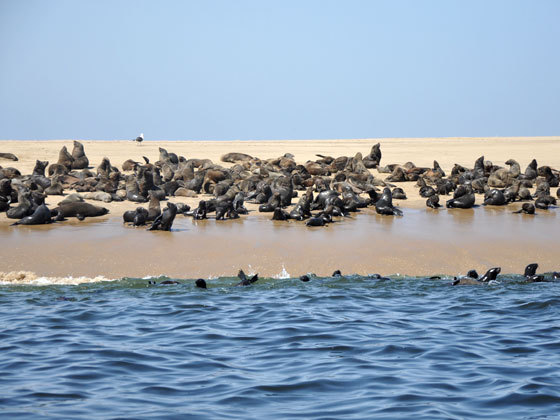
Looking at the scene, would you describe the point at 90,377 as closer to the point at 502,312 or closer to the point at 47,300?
the point at 47,300

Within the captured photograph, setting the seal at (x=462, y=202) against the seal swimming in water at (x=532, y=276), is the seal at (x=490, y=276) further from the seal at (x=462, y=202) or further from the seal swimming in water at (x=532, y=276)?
the seal at (x=462, y=202)

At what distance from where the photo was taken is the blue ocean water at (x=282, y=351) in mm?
5547

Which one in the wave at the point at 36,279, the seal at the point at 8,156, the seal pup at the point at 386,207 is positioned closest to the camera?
the wave at the point at 36,279

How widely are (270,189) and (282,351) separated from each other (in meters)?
10.3

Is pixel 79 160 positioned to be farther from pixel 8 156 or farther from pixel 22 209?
pixel 22 209

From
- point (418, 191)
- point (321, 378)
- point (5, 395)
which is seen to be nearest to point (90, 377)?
point (5, 395)

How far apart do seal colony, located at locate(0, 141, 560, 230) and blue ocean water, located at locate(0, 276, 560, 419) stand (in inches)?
200

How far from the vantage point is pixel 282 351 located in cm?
698

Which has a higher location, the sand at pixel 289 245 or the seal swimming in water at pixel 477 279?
the sand at pixel 289 245

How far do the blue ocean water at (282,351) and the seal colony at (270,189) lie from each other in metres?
5.09

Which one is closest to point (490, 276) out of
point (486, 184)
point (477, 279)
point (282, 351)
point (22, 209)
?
point (477, 279)

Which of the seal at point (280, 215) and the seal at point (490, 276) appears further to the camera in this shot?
the seal at point (280, 215)

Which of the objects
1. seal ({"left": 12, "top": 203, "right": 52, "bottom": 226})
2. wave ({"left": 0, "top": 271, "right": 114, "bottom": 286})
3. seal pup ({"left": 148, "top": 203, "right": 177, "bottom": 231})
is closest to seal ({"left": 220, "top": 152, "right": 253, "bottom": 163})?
seal ({"left": 12, "top": 203, "right": 52, "bottom": 226})

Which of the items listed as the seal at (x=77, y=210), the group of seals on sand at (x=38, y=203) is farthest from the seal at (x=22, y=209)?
the seal at (x=77, y=210)
